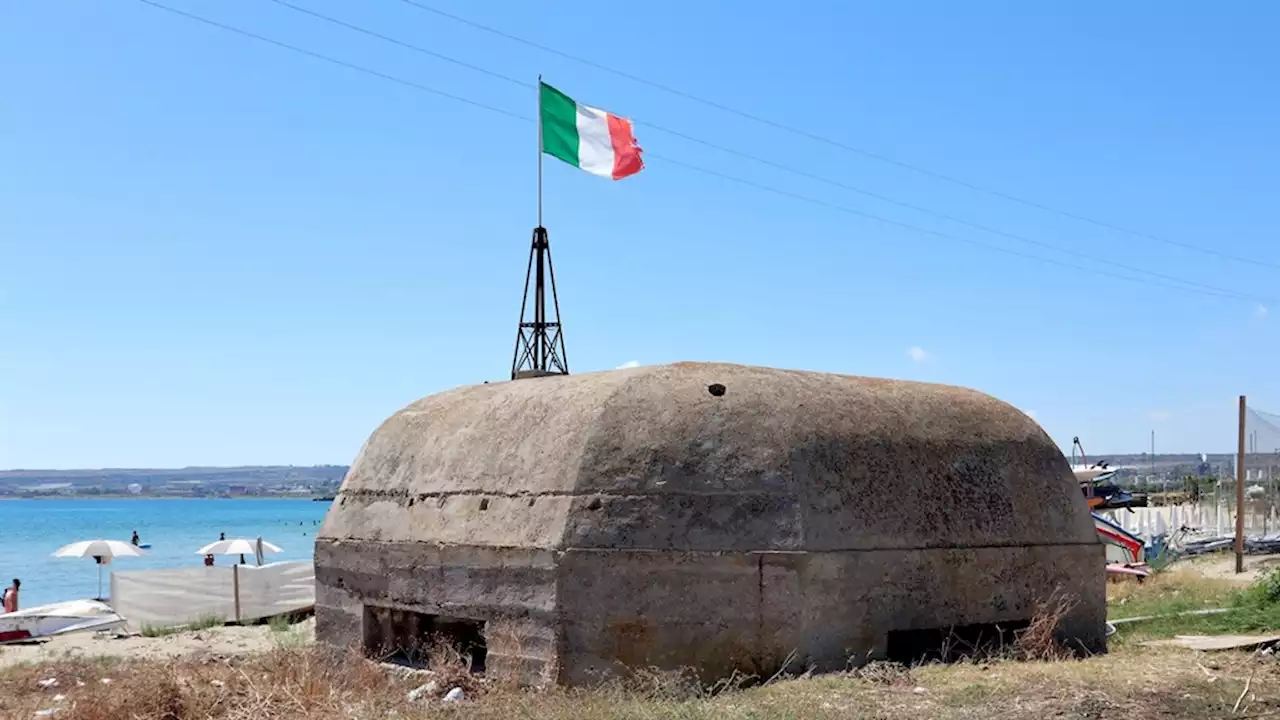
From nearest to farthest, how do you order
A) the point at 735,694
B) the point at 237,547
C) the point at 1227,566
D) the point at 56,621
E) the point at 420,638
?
the point at 735,694 → the point at 420,638 → the point at 56,621 → the point at 1227,566 → the point at 237,547

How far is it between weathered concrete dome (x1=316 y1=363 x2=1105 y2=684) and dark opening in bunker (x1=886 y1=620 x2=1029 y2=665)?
0.23ft

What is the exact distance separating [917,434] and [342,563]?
18.9ft

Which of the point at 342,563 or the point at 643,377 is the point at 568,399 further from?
the point at 342,563

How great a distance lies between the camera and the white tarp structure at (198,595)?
21.6m

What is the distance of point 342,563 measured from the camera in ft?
40.0

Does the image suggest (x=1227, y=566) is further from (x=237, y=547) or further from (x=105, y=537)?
(x=105, y=537)

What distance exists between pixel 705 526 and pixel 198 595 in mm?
14676

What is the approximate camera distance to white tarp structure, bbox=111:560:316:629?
2164 centimetres

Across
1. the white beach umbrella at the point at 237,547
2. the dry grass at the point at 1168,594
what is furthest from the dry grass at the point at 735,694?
the white beach umbrella at the point at 237,547

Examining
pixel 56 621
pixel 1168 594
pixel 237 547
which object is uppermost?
pixel 1168 594

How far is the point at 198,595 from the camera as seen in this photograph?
21.8m

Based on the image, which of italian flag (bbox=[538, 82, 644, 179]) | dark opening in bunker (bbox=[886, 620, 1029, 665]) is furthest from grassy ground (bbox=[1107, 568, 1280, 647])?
italian flag (bbox=[538, 82, 644, 179])

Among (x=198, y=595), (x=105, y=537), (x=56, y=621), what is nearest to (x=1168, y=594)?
(x=198, y=595)

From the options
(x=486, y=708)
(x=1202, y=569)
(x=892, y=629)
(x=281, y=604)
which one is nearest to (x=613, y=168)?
(x=892, y=629)
